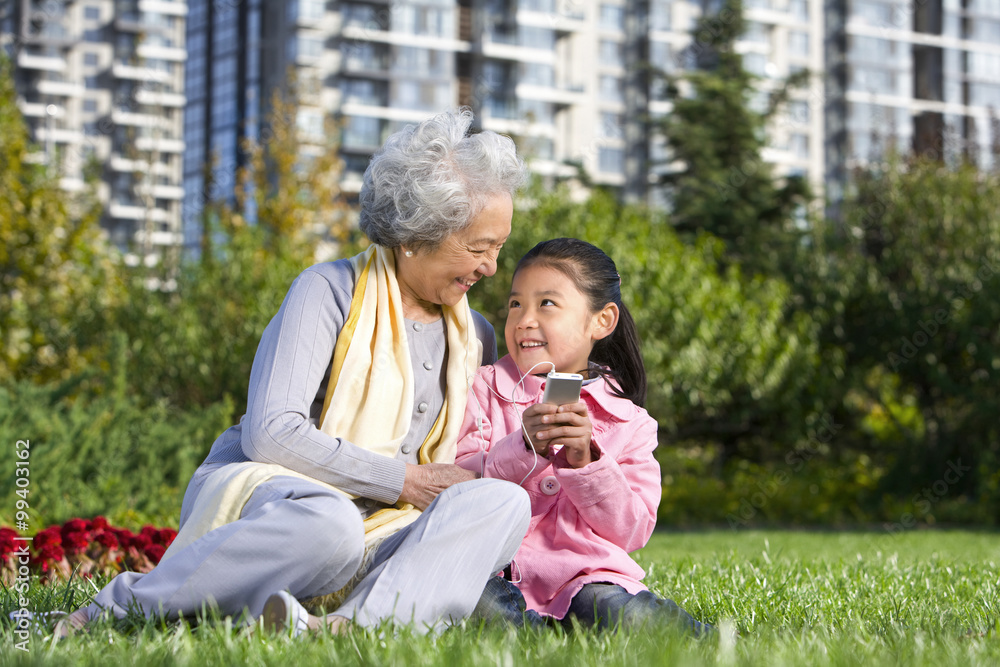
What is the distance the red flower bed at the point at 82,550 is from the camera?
4.24 metres

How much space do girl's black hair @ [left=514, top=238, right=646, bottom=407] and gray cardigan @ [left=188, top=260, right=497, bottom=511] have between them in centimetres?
57

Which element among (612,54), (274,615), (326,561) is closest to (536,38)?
(612,54)

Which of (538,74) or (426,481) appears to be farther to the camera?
(538,74)

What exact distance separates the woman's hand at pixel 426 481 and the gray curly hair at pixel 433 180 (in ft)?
2.43

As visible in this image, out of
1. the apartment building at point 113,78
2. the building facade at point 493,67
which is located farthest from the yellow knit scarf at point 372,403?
the apartment building at point 113,78

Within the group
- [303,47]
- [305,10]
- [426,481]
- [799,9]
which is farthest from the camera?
[799,9]

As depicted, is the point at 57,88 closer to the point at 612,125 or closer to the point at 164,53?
the point at 164,53

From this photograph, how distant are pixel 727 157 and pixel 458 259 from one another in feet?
72.0

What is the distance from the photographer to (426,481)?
2.86 metres

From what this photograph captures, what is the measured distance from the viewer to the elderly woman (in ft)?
8.19

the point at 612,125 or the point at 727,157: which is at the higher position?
the point at 612,125

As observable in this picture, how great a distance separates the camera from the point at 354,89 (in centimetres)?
4959

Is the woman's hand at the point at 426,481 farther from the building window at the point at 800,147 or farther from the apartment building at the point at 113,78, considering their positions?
the apartment building at the point at 113,78

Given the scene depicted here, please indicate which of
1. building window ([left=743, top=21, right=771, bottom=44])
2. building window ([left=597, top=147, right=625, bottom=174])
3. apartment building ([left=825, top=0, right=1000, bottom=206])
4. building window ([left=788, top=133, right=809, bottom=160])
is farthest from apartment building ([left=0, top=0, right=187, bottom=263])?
apartment building ([left=825, top=0, right=1000, bottom=206])
